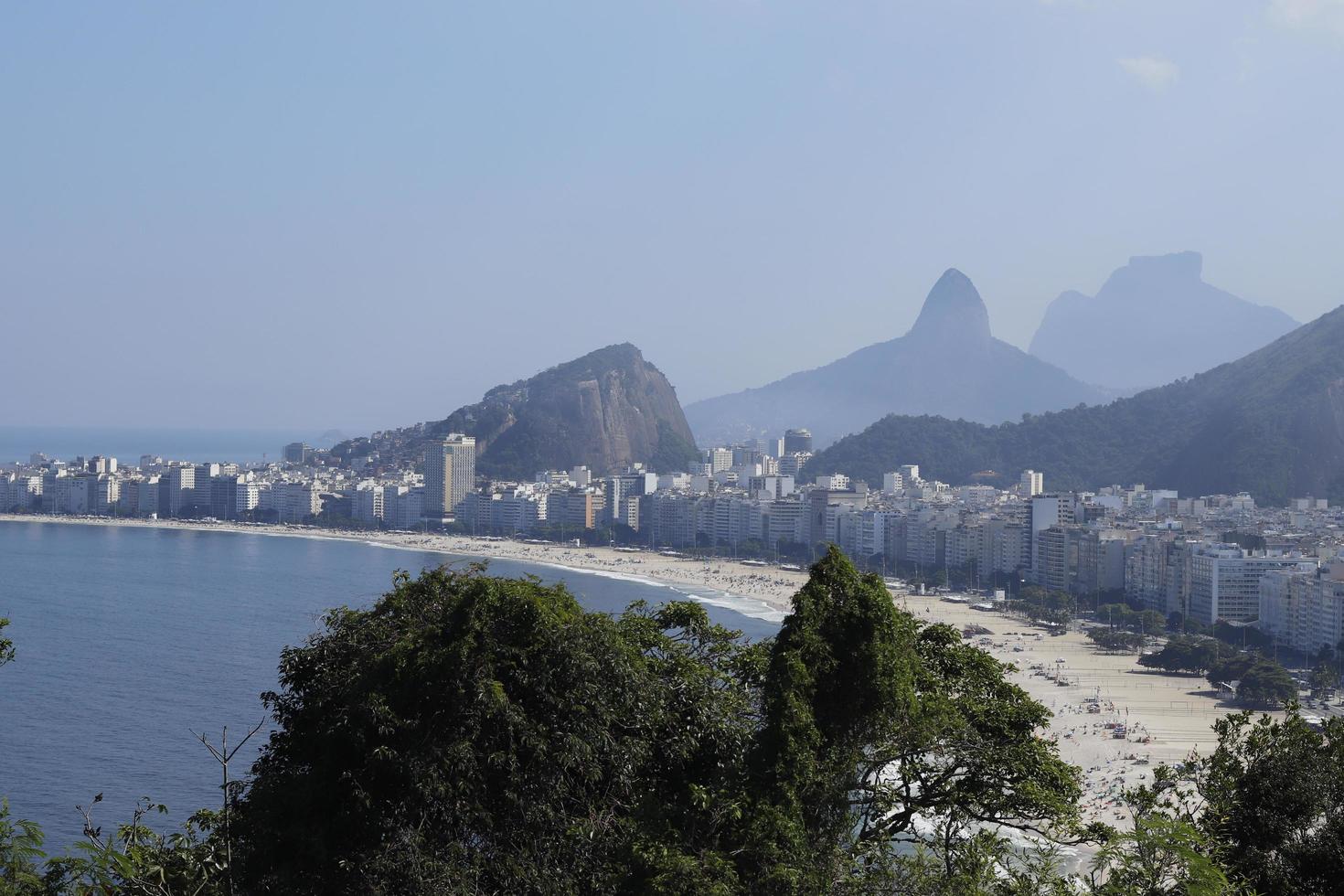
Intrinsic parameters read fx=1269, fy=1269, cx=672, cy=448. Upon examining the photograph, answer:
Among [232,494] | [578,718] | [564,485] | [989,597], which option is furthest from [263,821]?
[232,494]

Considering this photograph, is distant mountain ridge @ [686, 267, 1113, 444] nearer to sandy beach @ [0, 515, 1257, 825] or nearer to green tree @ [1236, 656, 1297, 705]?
sandy beach @ [0, 515, 1257, 825]

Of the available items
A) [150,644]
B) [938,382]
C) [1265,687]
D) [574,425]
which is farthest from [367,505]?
[938,382]

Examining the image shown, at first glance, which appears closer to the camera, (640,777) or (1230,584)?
(640,777)

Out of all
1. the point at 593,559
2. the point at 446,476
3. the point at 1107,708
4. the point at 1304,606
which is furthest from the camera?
the point at 446,476

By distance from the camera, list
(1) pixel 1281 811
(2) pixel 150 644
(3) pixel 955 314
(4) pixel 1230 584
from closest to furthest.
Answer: (1) pixel 1281 811
(2) pixel 150 644
(4) pixel 1230 584
(3) pixel 955 314

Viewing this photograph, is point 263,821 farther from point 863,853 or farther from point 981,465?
point 981,465

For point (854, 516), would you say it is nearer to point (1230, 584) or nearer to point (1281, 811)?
point (1230, 584)
